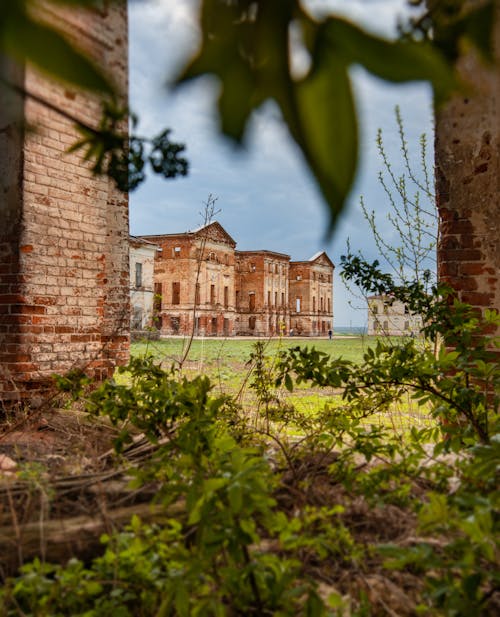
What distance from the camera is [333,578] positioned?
181cm

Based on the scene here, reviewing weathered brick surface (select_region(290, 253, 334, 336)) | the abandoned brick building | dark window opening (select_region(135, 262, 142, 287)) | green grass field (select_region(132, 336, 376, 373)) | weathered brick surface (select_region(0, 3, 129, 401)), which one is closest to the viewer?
weathered brick surface (select_region(0, 3, 129, 401))

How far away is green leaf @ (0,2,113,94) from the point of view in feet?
0.95

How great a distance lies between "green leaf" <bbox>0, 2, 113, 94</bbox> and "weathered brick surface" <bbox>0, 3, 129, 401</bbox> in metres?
3.86

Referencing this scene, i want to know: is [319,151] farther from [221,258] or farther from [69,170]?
[221,258]

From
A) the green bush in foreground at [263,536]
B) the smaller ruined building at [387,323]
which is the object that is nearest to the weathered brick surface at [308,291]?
the smaller ruined building at [387,323]

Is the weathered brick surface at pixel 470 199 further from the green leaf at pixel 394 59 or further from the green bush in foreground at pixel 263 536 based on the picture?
the green leaf at pixel 394 59

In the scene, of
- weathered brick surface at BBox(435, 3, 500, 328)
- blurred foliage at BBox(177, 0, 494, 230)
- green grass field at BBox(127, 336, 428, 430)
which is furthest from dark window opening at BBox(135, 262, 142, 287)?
blurred foliage at BBox(177, 0, 494, 230)

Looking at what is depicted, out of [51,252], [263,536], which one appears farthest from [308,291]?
[263,536]

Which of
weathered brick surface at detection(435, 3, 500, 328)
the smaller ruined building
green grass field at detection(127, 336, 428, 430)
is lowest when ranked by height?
green grass field at detection(127, 336, 428, 430)

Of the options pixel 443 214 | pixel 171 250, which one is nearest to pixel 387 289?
pixel 443 214

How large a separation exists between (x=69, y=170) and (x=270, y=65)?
4.83 meters

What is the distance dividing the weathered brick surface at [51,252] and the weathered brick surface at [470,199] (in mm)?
2500

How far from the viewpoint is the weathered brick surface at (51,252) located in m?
4.38

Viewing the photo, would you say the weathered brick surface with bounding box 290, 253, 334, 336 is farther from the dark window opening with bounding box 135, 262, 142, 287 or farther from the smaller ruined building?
the smaller ruined building
